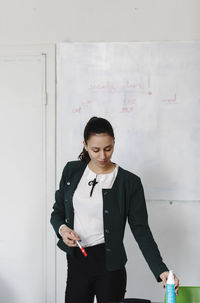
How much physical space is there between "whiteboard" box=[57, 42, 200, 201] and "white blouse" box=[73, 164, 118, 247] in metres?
0.89

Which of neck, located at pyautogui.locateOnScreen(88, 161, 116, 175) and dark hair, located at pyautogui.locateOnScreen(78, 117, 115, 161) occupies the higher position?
dark hair, located at pyautogui.locateOnScreen(78, 117, 115, 161)

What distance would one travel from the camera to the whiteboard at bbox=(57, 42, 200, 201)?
2693mm

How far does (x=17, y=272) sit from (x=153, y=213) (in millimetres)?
1005

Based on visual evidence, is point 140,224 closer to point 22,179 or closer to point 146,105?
point 146,105

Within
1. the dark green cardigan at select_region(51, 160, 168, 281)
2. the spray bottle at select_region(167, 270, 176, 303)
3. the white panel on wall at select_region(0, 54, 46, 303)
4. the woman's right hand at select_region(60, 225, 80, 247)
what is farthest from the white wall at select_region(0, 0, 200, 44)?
the spray bottle at select_region(167, 270, 176, 303)

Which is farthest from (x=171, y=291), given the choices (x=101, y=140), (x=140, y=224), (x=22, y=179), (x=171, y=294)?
(x=22, y=179)

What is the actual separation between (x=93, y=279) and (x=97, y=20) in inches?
66.6

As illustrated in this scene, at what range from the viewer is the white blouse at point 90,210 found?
1.80 meters

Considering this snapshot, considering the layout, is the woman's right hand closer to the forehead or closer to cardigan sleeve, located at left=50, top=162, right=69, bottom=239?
cardigan sleeve, located at left=50, top=162, right=69, bottom=239

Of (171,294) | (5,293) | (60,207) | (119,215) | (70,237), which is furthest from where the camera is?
(5,293)

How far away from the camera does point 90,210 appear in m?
1.81

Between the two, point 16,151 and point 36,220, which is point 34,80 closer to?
point 16,151

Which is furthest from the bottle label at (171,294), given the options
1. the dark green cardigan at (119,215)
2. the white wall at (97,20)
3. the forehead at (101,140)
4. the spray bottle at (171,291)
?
the white wall at (97,20)

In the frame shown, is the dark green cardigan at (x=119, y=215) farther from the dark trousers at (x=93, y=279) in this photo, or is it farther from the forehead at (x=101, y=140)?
the forehead at (x=101, y=140)
